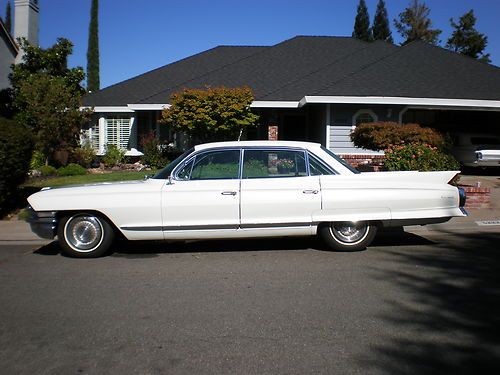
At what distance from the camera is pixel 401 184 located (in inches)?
289

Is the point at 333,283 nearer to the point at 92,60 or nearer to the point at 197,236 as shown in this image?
the point at 197,236

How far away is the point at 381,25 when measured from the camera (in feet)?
157

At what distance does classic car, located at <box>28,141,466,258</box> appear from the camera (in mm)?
7027

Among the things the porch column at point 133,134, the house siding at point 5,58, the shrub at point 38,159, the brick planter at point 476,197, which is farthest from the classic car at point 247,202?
the house siding at point 5,58

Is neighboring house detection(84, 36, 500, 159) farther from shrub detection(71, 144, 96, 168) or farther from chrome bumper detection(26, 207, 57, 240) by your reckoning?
chrome bumper detection(26, 207, 57, 240)

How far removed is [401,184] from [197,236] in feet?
9.70

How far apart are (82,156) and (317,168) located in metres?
13.7

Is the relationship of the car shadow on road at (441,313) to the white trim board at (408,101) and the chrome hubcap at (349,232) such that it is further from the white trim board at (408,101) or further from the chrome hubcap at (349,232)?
the white trim board at (408,101)

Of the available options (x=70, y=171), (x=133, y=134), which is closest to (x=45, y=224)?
(x=70, y=171)

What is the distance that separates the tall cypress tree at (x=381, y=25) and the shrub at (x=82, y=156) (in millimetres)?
35135

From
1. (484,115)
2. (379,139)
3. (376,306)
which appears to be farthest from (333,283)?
(484,115)

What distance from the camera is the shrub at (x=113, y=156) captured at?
67.2 ft

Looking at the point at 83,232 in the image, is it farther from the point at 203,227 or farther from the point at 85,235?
the point at 203,227

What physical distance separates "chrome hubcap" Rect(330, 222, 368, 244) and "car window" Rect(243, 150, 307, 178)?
938mm
